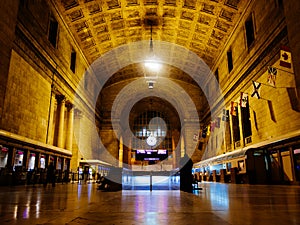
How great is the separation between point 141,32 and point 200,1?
531 centimetres

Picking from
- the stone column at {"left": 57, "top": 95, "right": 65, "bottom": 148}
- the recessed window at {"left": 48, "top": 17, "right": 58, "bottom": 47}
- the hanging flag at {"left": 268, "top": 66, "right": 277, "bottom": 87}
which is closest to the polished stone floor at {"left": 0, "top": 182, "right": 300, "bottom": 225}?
the hanging flag at {"left": 268, "top": 66, "right": 277, "bottom": 87}

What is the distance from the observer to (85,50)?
65.2 feet

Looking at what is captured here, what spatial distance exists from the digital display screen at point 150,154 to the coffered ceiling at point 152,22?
10932 mm

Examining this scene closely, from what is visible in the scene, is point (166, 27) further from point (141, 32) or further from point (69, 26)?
point (69, 26)

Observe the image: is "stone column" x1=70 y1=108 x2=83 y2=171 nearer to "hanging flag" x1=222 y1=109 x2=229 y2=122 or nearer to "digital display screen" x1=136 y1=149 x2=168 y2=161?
"digital display screen" x1=136 y1=149 x2=168 y2=161

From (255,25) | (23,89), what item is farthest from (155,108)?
(23,89)

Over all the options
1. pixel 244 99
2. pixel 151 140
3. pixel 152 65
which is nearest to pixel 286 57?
pixel 244 99

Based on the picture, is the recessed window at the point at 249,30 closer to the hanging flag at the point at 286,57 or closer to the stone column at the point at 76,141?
the hanging flag at the point at 286,57

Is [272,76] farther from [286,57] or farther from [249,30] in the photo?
[249,30]

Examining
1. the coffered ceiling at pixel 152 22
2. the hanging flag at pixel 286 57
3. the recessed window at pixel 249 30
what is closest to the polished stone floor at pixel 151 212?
the hanging flag at pixel 286 57

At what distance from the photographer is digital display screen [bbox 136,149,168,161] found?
28.2 ft

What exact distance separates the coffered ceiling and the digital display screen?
10932 mm

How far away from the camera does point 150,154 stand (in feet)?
29.1

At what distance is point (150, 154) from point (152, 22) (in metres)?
12.0
